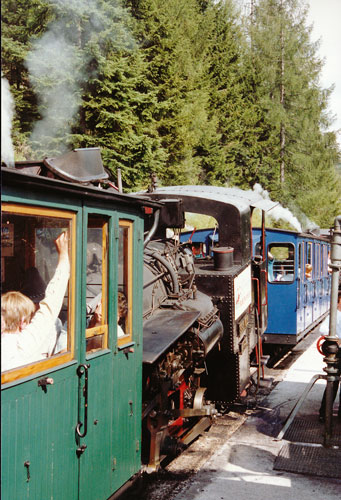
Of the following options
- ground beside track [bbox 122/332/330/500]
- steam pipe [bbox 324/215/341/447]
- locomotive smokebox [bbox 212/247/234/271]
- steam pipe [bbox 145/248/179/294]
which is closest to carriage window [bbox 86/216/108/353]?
ground beside track [bbox 122/332/330/500]

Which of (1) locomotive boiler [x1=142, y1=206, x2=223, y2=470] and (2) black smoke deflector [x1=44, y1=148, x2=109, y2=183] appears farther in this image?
(1) locomotive boiler [x1=142, y1=206, x2=223, y2=470]

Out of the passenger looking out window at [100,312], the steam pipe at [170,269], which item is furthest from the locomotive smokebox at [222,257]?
the passenger looking out window at [100,312]

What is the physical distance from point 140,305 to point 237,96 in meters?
32.9

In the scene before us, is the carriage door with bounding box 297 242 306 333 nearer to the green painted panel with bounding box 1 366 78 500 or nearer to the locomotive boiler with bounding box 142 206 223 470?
the locomotive boiler with bounding box 142 206 223 470

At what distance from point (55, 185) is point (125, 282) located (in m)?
1.23

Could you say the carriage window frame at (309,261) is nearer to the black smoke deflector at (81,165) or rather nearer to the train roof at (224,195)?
the train roof at (224,195)

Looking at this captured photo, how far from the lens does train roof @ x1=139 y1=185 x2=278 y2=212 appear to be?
702 centimetres

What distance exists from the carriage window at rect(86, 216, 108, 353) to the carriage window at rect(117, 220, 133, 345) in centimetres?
21

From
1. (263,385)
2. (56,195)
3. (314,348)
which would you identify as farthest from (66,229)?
(314,348)

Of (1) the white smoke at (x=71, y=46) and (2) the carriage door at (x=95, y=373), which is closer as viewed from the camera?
(2) the carriage door at (x=95, y=373)

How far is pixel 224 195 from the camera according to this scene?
24.7 feet

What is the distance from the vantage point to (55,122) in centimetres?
1292

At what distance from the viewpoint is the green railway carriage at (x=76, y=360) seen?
261cm

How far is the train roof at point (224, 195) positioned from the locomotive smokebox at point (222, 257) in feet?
1.93
